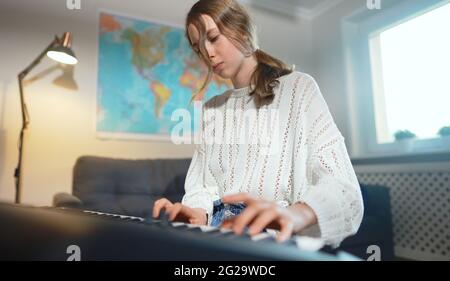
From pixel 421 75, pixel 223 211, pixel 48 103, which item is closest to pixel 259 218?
pixel 223 211

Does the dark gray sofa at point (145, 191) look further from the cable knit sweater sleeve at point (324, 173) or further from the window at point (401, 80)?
the cable knit sweater sleeve at point (324, 173)

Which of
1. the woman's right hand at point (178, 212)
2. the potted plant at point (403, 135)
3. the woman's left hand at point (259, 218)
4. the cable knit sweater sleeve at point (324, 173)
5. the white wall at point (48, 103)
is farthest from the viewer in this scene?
the potted plant at point (403, 135)

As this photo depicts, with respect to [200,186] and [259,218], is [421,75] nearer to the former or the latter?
[200,186]

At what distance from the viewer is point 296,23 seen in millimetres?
2887

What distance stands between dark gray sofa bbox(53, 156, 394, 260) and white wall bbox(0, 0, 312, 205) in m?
0.23

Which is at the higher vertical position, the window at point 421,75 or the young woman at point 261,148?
the window at point 421,75

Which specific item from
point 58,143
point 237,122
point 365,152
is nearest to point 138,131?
point 58,143

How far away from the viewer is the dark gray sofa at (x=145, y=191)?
1701 millimetres

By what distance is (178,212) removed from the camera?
1.88 feet

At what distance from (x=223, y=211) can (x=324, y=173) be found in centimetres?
26

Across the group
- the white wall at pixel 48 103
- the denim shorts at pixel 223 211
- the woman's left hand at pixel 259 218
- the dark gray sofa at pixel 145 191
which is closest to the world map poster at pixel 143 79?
the white wall at pixel 48 103

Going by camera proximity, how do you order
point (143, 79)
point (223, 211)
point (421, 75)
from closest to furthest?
point (223, 211), point (421, 75), point (143, 79)

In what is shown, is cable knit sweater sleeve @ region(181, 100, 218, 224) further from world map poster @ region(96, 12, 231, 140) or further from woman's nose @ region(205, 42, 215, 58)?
world map poster @ region(96, 12, 231, 140)

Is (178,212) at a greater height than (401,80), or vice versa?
(401,80)
